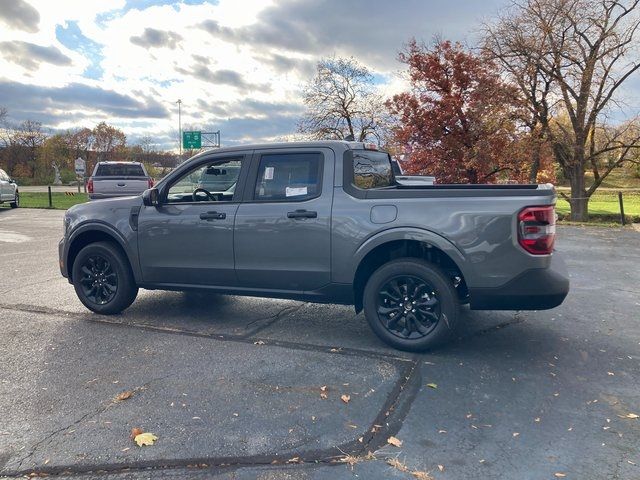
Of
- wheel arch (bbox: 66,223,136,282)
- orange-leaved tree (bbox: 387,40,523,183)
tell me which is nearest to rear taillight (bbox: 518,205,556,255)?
wheel arch (bbox: 66,223,136,282)

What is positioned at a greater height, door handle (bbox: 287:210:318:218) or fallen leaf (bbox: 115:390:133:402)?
door handle (bbox: 287:210:318:218)

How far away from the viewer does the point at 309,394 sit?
3615 mm

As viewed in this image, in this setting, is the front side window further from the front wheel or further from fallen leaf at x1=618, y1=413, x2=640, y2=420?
fallen leaf at x1=618, y1=413, x2=640, y2=420

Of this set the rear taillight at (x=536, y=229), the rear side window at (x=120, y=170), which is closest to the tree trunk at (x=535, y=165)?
the rear side window at (x=120, y=170)

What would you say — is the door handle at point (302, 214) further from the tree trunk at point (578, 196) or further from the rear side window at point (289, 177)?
the tree trunk at point (578, 196)

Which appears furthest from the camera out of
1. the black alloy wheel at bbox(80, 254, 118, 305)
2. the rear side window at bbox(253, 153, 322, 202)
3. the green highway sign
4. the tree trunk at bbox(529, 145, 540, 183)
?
the green highway sign

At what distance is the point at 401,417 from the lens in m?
3.28

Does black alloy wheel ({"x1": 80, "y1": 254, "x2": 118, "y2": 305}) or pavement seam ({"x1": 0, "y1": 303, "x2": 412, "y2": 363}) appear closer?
pavement seam ({"x1": 0, "y1": 303, "x2": 412, "y2": 363})

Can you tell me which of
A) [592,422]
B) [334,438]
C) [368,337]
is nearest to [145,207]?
[368,337]

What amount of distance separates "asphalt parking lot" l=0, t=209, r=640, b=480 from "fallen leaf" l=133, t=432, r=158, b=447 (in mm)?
51

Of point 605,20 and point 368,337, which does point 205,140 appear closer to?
point 605,20

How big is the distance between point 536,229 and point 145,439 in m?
3.28

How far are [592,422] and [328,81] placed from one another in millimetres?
27758

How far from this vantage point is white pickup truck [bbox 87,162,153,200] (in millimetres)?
14867
